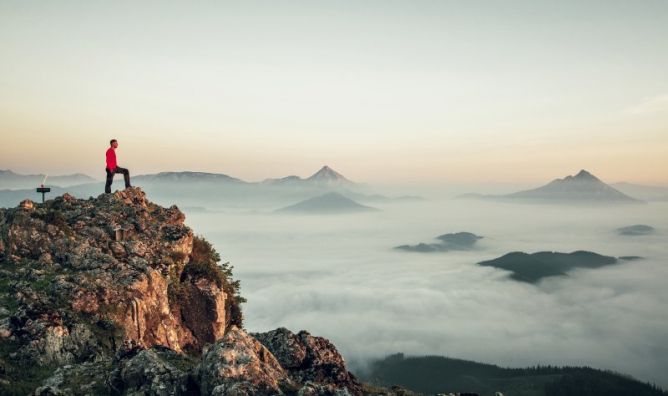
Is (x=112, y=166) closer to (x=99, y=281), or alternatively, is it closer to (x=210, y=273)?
(x=210, y=273)

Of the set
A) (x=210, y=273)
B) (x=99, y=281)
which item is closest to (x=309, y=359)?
(x=99, y=281)

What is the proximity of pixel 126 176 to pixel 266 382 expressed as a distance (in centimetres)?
2832

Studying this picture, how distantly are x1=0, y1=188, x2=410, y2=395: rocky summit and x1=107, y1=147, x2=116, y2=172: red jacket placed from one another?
2301 millimetres

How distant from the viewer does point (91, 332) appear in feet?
73.2

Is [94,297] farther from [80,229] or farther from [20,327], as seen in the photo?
[80,229]

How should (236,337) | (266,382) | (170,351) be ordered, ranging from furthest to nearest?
(170,351) < (236,337) < (266,382)

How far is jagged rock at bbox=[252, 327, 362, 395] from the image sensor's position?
64.3ft

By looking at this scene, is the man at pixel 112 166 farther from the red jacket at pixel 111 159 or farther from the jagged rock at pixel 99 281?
the jagged rock at pixel 99 281

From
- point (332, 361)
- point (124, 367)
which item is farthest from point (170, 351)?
point (332, 361)

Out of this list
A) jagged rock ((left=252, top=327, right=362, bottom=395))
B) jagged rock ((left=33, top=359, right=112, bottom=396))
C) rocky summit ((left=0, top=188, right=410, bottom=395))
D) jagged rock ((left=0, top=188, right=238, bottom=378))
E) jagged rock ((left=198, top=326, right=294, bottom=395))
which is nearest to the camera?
jagged rock ((left=198, top=326, right=294, bottom=395))

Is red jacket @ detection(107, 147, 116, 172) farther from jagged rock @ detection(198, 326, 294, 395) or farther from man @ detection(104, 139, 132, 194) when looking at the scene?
jagged rock @ detection(198, 326, 294, 395)

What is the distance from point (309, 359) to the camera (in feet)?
67.3

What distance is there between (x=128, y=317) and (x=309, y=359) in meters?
11.2

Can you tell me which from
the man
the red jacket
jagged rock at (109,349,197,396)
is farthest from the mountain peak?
the red jacket
